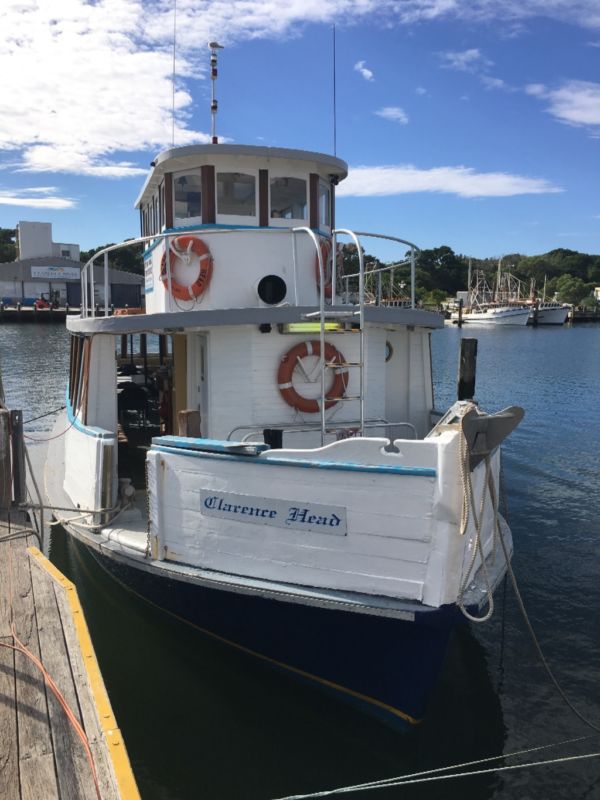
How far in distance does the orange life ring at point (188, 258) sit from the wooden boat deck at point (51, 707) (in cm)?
442

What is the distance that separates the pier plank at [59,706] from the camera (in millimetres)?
3279

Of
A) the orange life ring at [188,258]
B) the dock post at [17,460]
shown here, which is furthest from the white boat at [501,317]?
the dock post at [17,460]

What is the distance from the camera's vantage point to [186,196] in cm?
931

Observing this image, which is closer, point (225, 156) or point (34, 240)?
point (225, 156)

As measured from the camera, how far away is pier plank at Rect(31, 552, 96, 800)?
129 inches

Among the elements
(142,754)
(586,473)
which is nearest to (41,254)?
(586,473)

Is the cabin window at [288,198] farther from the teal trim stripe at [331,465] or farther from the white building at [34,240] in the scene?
the white building at [34,240]

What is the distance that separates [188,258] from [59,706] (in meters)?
6.06

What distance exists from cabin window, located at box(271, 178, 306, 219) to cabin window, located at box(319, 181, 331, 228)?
0.31 meters

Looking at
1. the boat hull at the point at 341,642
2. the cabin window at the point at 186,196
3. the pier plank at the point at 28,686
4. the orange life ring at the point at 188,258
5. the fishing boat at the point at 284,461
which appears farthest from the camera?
the cabin window at the point at 186,196

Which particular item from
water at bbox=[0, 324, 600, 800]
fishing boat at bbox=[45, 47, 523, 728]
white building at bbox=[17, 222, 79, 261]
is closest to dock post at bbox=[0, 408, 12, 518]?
fishing boat at bbox=[45, 47, 523, 728]

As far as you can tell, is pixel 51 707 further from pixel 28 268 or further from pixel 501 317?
pixel 501 317

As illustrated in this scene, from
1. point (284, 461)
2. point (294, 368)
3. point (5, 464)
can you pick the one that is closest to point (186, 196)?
point (294, 368)

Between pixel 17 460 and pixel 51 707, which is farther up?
pixel 17 460
